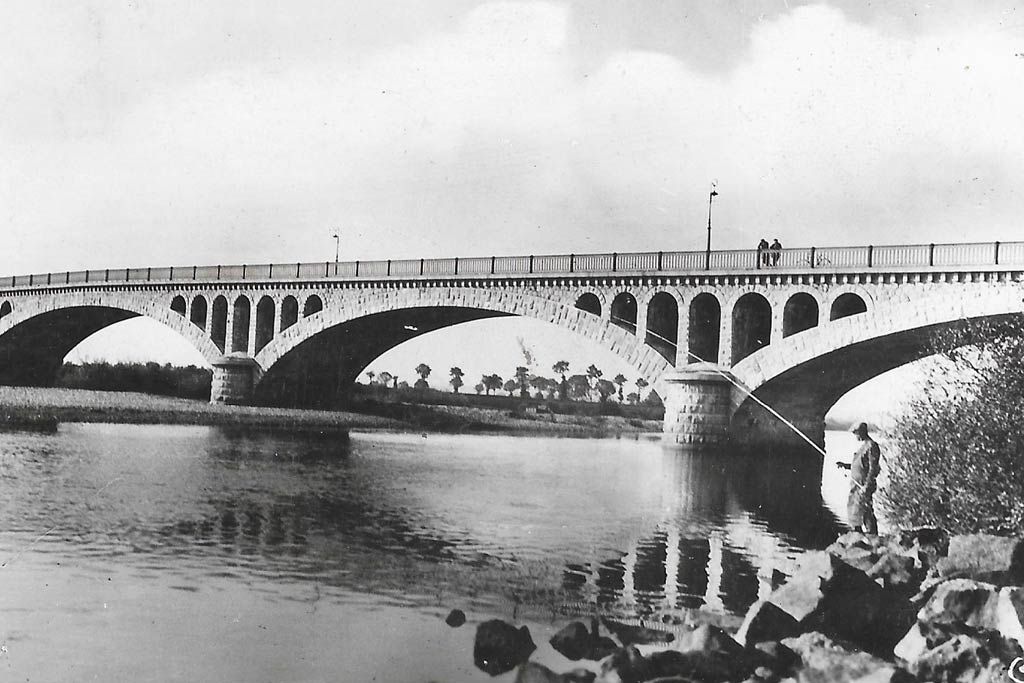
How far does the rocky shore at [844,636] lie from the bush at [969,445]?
181cm

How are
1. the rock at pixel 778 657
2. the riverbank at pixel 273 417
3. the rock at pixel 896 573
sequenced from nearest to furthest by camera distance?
the rock at pixel 778 657
the rock at pixel 896 573
the riverbank at pixel 273 417

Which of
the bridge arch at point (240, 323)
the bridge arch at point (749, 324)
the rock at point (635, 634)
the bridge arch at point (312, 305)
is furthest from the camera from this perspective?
the bridge arch at point (240, 323)

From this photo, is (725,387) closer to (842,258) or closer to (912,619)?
(842,258)

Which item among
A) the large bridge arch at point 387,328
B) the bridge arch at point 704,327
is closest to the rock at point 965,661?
the bridge arch at point 704,327

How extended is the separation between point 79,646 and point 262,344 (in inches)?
1632

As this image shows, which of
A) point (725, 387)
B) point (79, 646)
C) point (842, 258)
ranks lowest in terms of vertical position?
point (79, 646)

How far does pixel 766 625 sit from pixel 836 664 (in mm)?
935

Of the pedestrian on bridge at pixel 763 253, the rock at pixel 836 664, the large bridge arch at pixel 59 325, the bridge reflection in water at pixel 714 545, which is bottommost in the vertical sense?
the bridge reflection in water at pixel 714 545

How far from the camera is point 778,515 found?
21422mm

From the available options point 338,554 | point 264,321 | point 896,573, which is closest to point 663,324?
point 264,321

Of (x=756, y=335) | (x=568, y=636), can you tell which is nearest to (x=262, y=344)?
(x=756, y=335)

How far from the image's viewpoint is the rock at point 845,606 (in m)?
9.66

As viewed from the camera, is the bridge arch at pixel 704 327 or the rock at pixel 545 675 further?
the bridge arch at pixel 704 327

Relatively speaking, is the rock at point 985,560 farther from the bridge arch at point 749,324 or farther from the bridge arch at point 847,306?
the bridge arch at point 749,324
